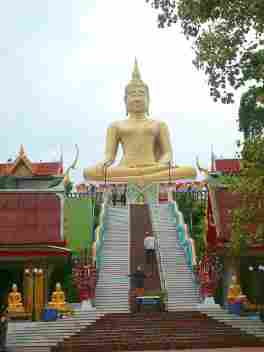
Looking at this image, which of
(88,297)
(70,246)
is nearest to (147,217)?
(70,246)

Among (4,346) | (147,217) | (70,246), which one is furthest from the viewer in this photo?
(147,217)

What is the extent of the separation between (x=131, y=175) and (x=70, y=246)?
37.3ft

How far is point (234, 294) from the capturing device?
813 inches

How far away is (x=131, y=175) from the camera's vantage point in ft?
121

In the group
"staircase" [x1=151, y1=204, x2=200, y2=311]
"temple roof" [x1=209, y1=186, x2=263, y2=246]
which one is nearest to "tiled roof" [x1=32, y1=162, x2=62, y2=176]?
"staircase" [x1=151, y1=204, x2=200, y2=311]

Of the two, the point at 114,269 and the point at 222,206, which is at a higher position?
the point at 222,206

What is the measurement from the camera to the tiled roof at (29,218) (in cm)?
2223

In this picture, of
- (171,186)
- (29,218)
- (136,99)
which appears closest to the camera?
(29,218)

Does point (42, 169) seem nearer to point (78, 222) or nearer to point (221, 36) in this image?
point (78, 222)

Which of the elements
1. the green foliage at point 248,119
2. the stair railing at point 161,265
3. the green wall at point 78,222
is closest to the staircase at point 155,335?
the stair railing at point 161,265

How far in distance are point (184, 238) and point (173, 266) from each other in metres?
1.39

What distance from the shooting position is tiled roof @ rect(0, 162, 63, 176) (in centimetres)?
3717

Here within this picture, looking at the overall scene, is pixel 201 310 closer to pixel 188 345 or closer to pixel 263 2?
pixel 188 345

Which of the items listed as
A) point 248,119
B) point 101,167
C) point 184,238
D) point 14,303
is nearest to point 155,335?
point 14,303
